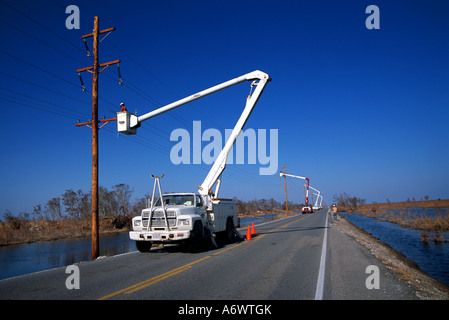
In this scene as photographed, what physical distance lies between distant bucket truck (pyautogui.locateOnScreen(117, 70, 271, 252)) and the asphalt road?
962 millimetres

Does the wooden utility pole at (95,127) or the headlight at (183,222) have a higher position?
the wooden utility pole at (95,127)

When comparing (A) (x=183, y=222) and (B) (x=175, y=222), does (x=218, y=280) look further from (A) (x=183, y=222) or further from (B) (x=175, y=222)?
(B) (x=175, y=222)

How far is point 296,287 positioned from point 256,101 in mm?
12357

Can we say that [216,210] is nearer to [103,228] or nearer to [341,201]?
[103,228]

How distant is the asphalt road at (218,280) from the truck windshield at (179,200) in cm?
266

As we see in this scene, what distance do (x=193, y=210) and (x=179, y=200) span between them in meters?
1.10

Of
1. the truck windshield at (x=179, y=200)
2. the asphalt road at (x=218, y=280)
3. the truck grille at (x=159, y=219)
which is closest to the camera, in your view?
the asphalt road at (x=218, y=280)

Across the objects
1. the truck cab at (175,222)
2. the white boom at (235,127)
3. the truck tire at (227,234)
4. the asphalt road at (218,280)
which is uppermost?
the white boom at (235,127)

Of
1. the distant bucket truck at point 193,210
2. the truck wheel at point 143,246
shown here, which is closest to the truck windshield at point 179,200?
the distant bucket truck at point 193,210

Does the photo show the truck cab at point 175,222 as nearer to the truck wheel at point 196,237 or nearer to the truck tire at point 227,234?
the truck wheel at point 196,237

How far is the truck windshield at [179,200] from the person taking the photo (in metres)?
13.3

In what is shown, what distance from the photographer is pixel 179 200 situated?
44.4ft

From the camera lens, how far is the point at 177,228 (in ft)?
38.1
